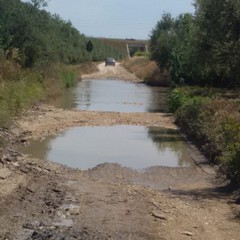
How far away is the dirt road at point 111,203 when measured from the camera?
9297mm

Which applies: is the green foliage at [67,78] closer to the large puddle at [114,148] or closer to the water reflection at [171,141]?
the water reflection at [171,141]

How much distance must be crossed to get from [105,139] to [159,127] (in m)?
5.43

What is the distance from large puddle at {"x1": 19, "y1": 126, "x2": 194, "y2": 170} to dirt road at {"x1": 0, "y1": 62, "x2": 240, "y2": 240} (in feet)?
3.06

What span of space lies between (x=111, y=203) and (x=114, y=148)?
30.5ft

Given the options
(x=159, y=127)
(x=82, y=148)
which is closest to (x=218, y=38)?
(x=82, y=148)

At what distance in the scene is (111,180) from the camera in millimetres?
14383

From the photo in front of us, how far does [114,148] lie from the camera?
67.4ft

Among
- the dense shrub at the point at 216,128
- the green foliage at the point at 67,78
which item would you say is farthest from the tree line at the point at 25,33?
the dense shrub at the point at 216,128

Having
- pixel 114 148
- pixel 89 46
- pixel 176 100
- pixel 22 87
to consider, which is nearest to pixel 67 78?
pixel 176 100

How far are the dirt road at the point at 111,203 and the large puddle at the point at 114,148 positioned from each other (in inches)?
36.7

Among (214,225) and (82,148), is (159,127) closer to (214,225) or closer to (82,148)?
(82,148)

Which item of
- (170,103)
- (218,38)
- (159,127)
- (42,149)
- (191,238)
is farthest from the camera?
(170,103)

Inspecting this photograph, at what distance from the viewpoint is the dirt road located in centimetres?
930

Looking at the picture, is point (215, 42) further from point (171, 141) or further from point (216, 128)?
point (171, 141)
